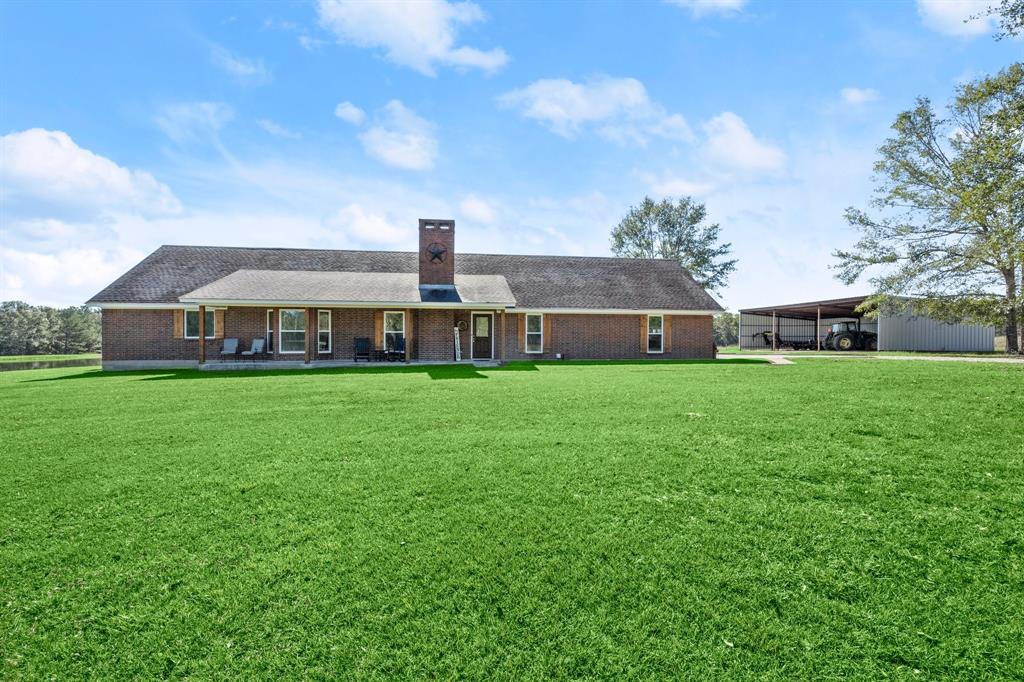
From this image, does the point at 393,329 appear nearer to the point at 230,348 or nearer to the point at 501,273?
the point at 230,348

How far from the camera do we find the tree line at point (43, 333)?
44219 millimetres

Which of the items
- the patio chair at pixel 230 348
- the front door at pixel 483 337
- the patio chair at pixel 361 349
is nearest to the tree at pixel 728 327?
the front door at pixel 483 337

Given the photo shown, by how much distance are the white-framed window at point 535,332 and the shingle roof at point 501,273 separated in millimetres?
526

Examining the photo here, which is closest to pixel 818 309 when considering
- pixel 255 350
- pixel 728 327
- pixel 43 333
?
pixel 255 350

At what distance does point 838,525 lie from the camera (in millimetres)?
3627

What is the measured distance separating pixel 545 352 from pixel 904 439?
1535 cm

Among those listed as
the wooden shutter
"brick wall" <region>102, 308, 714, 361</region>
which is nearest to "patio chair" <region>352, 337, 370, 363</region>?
"brick wall" <region>102, 308, 714, 361</region>

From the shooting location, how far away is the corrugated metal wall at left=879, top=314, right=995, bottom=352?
28.7m

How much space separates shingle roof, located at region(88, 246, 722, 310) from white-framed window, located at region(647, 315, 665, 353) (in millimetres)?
549

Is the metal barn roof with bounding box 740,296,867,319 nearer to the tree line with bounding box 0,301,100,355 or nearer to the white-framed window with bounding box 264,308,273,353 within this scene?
the white-framed window with bounding box 264,308,273,353

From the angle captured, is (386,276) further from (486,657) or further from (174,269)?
(486,657)

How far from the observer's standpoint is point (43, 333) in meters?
45.2

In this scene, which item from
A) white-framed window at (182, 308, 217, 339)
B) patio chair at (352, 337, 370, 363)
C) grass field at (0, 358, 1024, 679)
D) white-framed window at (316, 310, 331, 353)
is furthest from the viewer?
white-framed window at (182, 308, 217, 339)

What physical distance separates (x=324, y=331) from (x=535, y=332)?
27.4 feet
